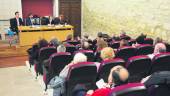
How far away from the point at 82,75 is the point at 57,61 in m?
0.98

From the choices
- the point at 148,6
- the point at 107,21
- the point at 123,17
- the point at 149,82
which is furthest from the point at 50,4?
the point at 149,82

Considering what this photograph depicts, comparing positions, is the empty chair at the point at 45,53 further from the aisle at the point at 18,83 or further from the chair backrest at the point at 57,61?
the chair backrest at the point at 57,61

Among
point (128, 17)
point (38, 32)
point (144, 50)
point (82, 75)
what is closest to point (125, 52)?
point (144, 50)

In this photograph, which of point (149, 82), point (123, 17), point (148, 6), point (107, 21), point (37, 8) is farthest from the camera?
point (37, 8)

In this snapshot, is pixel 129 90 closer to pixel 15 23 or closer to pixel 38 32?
pixel 38 32

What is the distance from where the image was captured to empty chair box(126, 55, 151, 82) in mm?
3818

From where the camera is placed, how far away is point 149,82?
292 cm

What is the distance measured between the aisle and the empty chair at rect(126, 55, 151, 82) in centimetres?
205

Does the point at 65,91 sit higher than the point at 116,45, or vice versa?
the point at 116,45

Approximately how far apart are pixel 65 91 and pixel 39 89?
5.48ft

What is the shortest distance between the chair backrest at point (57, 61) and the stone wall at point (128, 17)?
3.52 m

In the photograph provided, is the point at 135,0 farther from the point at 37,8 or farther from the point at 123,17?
the point at 37,8

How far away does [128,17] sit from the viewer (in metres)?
8.75

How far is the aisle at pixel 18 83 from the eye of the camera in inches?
202
